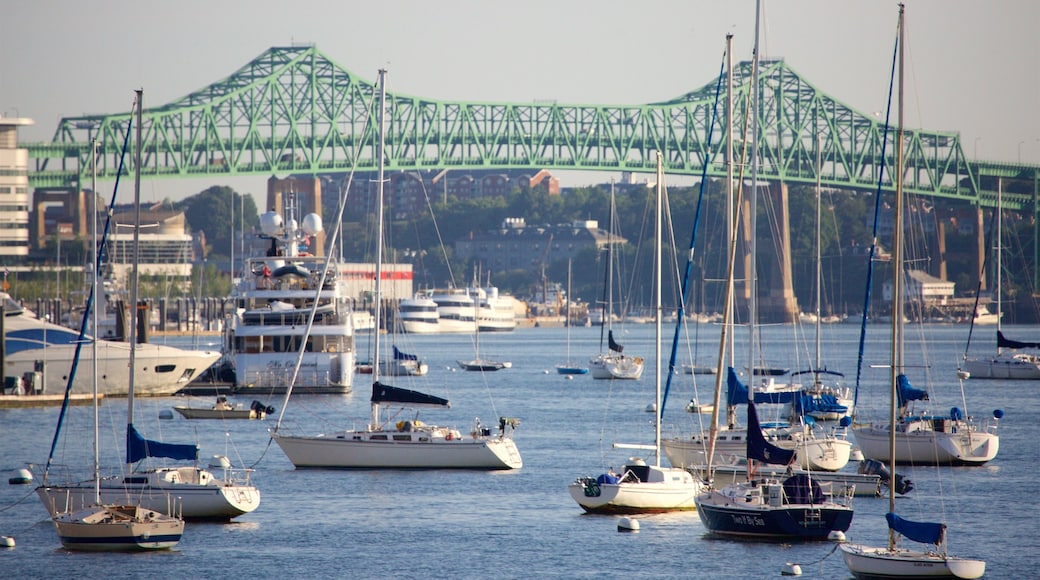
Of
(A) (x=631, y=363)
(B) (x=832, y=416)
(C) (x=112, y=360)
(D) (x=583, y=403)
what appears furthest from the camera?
(A) (x=631, y=363)

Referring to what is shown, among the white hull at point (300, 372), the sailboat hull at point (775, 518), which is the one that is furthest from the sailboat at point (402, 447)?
the white hull at point (300, 372)

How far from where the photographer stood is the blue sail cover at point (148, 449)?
101 feet

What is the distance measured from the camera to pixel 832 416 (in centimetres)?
5259

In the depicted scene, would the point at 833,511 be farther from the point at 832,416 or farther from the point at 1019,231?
the point at 1019,231

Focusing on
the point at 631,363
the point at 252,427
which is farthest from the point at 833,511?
the point at 631,363

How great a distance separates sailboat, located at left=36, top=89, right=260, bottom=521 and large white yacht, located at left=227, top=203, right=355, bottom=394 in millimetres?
31232

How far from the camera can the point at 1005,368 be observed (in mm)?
77812

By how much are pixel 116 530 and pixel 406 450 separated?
1151 centimetres

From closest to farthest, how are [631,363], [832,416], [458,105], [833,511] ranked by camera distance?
1. [833,511]
2. [832,416]
3. [631,363]
4. [458,105]

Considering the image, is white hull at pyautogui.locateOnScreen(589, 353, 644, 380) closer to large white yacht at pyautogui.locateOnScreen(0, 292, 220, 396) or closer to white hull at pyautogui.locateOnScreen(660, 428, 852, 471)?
large white yacht at pyautogui.locateOnScreen(0, 292, 220, 396)

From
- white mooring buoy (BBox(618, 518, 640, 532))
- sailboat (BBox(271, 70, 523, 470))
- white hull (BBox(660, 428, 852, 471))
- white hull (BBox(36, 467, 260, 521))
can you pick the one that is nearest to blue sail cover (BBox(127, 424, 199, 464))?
white hull (BBox(36, 467, 260, 521))

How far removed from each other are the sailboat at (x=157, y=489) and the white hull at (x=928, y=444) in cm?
1573

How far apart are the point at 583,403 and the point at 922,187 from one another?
105682mm

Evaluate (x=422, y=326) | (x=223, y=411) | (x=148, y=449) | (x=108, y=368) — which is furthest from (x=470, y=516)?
(x=422, y=326)
